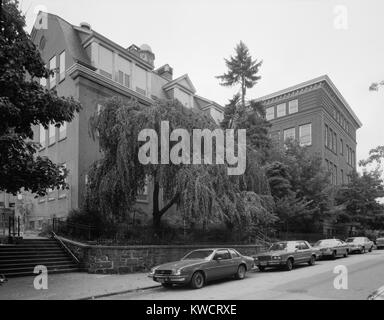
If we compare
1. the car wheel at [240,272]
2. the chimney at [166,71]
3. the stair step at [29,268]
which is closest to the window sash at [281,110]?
the chimney at [166,71]

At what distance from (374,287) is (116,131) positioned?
12228mm

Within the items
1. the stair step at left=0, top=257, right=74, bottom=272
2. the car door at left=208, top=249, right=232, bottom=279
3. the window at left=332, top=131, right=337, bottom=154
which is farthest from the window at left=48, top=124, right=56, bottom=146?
the window at left=332, top=131, right=337, bottom=154

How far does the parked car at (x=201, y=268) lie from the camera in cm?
1324

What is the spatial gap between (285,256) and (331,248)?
821 centimetres

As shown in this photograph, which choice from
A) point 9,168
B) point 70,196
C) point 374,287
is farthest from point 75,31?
point 374,287

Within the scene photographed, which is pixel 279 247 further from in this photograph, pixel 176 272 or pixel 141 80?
pixel 141 80

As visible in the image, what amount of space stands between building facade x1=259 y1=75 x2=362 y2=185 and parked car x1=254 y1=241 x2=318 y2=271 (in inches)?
1003

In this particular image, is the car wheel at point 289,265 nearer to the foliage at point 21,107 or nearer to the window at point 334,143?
the foliage at point 21,107

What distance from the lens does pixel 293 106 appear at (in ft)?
167

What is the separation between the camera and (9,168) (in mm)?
12344

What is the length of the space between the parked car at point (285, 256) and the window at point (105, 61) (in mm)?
15177

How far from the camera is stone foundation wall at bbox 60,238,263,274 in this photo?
17.1 m
